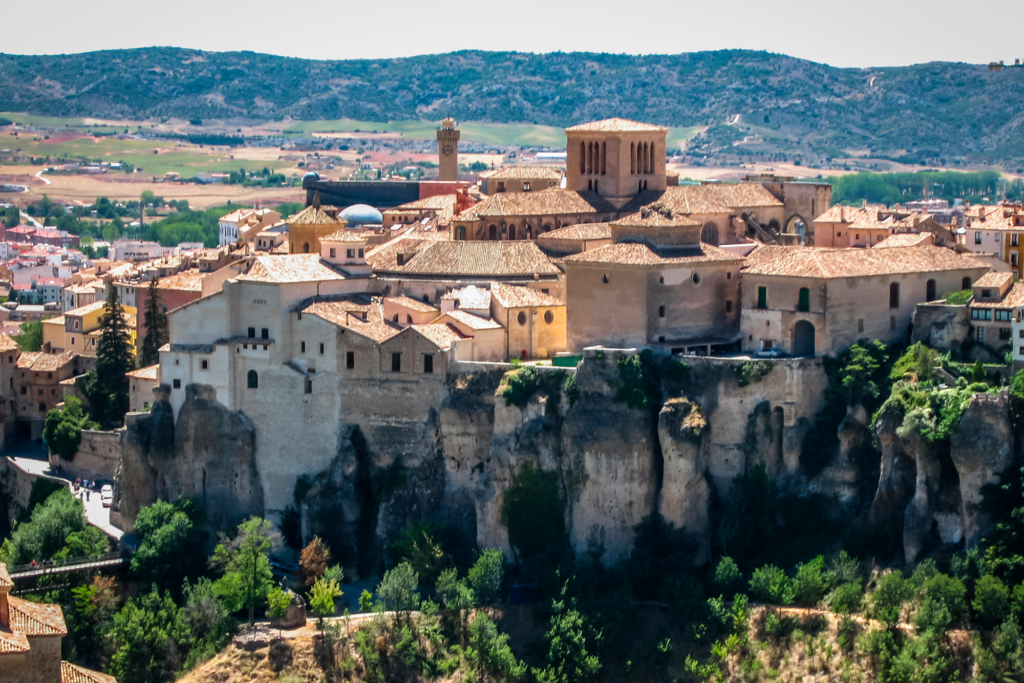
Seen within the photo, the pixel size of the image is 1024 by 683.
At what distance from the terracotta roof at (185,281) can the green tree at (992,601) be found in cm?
3744

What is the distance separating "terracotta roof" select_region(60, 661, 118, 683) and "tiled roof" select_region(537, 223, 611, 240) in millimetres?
22832

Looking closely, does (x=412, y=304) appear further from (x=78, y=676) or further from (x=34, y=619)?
(x=34, y=619)

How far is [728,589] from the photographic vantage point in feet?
180

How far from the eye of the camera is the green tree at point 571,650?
5366cm

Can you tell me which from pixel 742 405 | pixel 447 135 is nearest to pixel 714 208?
pixel 742 405

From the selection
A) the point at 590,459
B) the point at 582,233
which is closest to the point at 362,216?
the point at 582,233

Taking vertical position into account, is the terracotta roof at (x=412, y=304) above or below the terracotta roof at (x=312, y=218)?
below

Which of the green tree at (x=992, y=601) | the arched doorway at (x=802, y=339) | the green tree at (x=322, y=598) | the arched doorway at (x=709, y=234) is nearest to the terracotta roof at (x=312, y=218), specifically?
the arched doorway at (x=709, y=234)

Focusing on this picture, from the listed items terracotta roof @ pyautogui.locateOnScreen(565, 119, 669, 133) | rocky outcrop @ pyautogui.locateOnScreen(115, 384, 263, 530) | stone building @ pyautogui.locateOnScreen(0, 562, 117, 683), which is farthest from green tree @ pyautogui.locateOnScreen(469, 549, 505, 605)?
terracotta roof @ pyautogui.locateOnScreen(565, 119, 669, 133)

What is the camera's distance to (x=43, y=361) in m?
77.2

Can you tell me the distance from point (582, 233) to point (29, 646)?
25902 millimetres

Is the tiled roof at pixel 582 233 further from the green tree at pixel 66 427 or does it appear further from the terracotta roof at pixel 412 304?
the green tree at pixel 66 427

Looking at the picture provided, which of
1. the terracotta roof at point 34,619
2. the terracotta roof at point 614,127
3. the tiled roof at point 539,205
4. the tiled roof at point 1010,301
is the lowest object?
the terracotta roof at point 34,619

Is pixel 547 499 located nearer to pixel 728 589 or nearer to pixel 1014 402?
pixel 728 589
